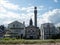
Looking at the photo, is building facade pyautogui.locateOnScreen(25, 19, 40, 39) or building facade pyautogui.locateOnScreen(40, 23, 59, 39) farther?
building facade pyautogui.locateOnScreen(25, 19, 40, 39)

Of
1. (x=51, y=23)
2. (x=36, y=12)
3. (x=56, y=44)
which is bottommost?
(x=56, y=44)

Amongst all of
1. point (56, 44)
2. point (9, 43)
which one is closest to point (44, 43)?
point (56, 44)

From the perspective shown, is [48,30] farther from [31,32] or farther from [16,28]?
[16,28]

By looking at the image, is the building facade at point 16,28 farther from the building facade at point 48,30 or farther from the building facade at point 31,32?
the building facade at point 48,30

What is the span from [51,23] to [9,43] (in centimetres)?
3238

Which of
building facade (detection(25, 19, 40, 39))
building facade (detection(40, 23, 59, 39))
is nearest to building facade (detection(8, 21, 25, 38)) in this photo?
building facade (detection(25, 19, 40, 39))

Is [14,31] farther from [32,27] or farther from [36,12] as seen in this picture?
[36,12]

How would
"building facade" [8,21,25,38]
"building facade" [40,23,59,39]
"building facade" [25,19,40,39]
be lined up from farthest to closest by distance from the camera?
"building facade" [8,21,25,38] → "building facade" [25,19,40,39] → "building facade" [40,23,59,39]

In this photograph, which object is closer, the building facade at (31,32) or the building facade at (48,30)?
the building facade at (48,30)

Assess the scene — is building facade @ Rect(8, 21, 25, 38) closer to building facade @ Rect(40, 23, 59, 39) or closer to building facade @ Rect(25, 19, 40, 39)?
building facade @ Rect(25, 19, 40, 39)

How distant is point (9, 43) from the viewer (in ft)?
53.0

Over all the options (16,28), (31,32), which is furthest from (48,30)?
(16,28)

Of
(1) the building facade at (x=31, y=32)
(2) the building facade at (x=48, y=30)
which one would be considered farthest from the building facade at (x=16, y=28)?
(2) the building facade at (x=48, y=30)

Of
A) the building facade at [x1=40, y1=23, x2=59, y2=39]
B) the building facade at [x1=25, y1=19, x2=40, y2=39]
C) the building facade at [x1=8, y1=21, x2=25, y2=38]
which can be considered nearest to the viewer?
the building facade at [x1=40, y1=23, x2=59, y2=39]
